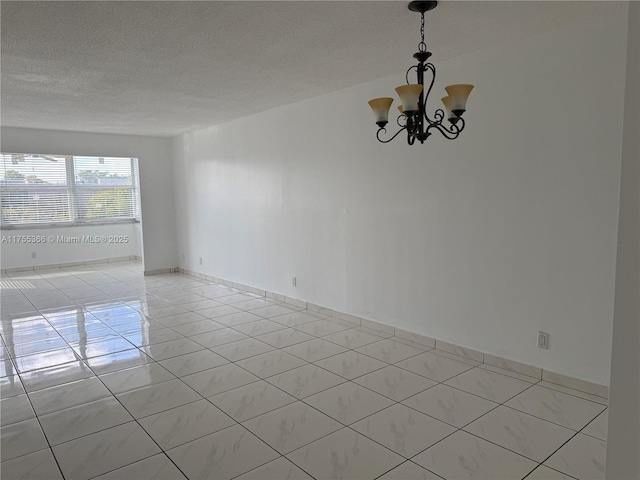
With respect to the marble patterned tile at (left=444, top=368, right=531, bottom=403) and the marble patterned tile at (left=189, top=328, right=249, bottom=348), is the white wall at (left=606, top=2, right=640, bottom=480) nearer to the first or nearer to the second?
the marble patterned tile at (left=444, top=368, right=531, bottom=403)

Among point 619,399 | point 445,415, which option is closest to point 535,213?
point 445,415

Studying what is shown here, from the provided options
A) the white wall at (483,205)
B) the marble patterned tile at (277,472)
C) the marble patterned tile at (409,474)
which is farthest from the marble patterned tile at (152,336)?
the marble patterned tile at (409,474)

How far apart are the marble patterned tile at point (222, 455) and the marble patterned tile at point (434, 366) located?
4.66ft

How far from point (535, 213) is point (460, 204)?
59 cm

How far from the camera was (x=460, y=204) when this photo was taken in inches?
140

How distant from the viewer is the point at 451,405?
2.86 meters

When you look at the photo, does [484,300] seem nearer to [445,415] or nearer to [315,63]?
[445,415]

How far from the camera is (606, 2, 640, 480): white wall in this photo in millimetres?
1048

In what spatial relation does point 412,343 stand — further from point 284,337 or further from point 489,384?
point 284,337

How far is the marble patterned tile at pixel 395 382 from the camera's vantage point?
305 cm

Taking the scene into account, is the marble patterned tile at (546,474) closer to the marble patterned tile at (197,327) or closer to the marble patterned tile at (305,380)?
the marble patterned tile at (305,380)

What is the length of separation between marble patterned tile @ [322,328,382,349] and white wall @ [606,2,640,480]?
2.92 meters

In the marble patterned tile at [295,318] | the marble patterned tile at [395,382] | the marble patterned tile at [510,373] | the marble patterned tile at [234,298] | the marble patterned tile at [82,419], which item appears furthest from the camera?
the marble patterned tile at [234,298]

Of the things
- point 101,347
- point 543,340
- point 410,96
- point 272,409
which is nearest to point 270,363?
point 272,409
